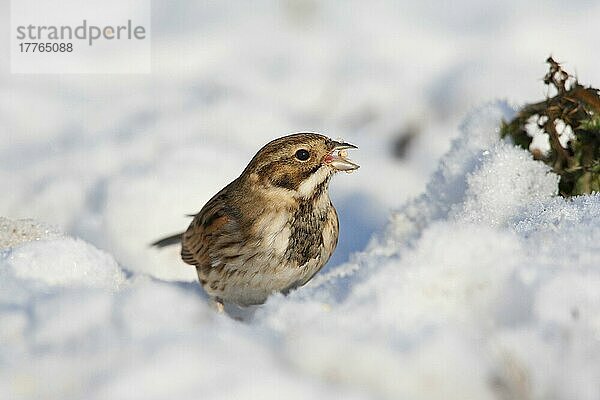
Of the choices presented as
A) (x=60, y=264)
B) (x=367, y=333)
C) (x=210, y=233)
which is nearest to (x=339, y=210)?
(x=210, y=233)

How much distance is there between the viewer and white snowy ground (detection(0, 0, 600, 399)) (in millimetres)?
1618

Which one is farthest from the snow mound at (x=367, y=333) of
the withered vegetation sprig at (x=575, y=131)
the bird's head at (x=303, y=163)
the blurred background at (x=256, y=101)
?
the blurred background at (x=256, y=101)

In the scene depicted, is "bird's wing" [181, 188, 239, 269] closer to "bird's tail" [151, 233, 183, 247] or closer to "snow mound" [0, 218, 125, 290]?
"bird's tail" [151, 233, 183, 247]

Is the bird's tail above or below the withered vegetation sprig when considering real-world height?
below

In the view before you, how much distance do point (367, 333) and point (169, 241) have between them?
2.60 meters

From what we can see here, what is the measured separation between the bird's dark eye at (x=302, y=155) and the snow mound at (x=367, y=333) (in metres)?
1.29

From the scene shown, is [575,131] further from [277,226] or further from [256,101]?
[256,101]

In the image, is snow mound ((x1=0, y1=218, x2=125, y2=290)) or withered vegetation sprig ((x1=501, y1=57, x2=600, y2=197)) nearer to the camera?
snow mound ((x1=0, y1=218, x2=125, y2=290))

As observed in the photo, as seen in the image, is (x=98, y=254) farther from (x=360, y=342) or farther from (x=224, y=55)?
(x=224, y=55)

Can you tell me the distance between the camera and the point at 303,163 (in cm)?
331

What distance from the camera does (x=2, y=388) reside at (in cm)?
165

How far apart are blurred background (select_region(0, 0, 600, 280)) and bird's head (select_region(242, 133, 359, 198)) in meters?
0.93

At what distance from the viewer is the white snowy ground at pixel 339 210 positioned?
1618 millimetres

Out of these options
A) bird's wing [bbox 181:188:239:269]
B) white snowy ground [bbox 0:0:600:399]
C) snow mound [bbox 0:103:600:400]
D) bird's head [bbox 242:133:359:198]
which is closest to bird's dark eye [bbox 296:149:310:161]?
bird's head [bbox 242:133:359:198]
